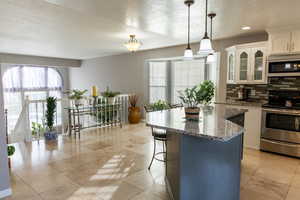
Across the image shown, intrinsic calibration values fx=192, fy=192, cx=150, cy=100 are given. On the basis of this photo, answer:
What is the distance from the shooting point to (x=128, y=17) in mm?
3311

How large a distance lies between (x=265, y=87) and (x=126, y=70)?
15.6 ft

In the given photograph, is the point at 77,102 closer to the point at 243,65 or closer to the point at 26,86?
the point at 243,65

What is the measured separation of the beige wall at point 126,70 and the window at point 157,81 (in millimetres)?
247

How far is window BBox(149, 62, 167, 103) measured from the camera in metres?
6.80

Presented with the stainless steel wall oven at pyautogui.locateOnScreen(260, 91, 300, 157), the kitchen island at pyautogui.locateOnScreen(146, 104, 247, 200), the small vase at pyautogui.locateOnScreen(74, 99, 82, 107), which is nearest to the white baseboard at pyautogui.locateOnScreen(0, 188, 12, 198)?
the kitchen island at pyautogui.locateOnScreen(146, 104, 247, 200)

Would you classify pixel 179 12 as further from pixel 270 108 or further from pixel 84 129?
pixel 84 129

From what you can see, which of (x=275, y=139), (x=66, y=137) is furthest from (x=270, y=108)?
(x=66, y=137)

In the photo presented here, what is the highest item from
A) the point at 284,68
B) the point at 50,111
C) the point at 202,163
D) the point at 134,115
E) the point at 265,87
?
the point at 284,68

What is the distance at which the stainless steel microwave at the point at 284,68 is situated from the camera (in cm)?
378

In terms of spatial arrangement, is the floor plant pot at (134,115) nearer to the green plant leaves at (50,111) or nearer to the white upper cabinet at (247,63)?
the green plant leaves at (50,111)

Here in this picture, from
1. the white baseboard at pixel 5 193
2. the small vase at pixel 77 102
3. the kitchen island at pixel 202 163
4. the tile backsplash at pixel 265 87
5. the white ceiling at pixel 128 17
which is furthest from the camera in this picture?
the small vase at pixel 77 102

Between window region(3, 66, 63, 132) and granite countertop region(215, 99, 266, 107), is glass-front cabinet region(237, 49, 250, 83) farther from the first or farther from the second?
window region(3, 66, 63, 132)

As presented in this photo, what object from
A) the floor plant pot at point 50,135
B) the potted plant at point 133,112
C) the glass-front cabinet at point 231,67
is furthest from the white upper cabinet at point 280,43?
the floor plant pot at point 50,135

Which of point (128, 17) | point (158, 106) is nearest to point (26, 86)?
point (158, 106)
